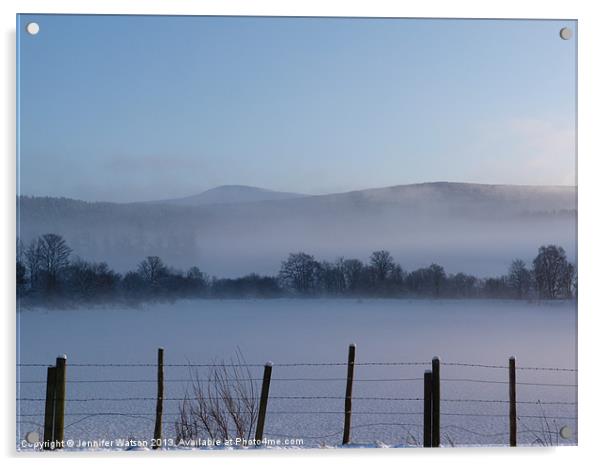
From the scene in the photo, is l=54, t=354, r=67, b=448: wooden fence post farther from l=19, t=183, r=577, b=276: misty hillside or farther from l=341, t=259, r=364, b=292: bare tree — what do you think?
l=341, t=259, r=364, b=292: bare tree

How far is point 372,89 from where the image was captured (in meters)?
5.09

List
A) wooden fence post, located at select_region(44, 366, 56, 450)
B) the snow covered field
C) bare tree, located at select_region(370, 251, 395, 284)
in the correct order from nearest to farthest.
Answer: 1. wooden fence post, located at select_region(44, 366, 56, 450)
2. the snow covered field
3. bare tree, located at select_region(370, 251, 395, 284)

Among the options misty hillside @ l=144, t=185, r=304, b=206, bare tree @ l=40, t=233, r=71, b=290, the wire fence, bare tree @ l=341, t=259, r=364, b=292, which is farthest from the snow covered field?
misty hillside @ l=144, t=185, r=304, b=206

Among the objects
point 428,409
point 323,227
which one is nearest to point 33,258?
point 323,227

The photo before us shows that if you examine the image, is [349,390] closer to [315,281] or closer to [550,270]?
[315,281]

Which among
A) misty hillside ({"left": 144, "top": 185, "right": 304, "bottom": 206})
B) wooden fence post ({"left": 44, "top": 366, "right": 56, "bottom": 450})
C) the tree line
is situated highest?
misty hillside ({"left": 144, "top": 185, "right": 304, "bottom": 206})

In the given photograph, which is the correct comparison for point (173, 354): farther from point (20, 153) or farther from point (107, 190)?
A: point (20, 153)

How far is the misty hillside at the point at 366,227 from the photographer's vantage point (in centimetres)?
501

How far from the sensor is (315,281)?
198 inches

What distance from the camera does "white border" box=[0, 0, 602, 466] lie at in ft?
15.9

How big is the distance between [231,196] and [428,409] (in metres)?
1.78

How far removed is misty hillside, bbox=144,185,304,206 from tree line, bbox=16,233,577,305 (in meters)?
0.37

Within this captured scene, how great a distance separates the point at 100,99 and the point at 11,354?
161 centimetres
